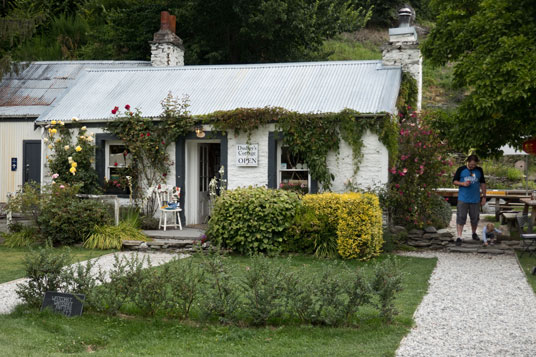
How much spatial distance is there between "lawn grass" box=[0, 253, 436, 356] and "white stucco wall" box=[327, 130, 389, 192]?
576 centimetres

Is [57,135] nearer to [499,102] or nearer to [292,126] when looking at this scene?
[292,126]

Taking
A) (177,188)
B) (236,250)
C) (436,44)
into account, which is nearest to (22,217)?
(177,188)

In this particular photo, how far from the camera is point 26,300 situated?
620cm

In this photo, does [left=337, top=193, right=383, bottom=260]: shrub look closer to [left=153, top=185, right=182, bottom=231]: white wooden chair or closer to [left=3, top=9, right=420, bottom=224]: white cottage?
[left=3, top=9, right=420, bottom=224]: white cottage

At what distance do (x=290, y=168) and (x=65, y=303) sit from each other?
710 cm

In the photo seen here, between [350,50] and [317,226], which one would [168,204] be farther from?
[350,50]

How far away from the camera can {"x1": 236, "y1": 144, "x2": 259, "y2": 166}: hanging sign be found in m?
12.3

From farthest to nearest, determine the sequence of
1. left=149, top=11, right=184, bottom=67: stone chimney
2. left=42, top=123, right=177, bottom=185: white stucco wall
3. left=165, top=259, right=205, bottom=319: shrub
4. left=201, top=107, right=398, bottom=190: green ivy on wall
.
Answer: left=149, top=11, right=184, bottom=67: stone chimney → left=42, top=123, right=177, bottom=185: white stucco wall → left=201, top=107, right=398, bottom=190: green ivy on wall → left=165, top=259, right=205, bottom=319: shrub

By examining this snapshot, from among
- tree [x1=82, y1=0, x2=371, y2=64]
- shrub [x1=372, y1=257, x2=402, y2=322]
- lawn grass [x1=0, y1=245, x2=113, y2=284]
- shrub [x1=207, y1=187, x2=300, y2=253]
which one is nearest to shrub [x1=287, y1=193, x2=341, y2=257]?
shrub [x1=207, y1=187, x2=300, y2=253]


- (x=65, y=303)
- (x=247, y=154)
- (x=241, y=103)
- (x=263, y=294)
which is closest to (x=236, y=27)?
(x=241, y=103)

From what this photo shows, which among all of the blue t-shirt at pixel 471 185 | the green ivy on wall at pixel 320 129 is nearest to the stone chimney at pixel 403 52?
the green ivy on wall at pixel 320 129

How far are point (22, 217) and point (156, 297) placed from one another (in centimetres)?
763

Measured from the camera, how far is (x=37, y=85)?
16359 mm

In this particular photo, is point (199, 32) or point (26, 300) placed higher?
point (199, 32)
